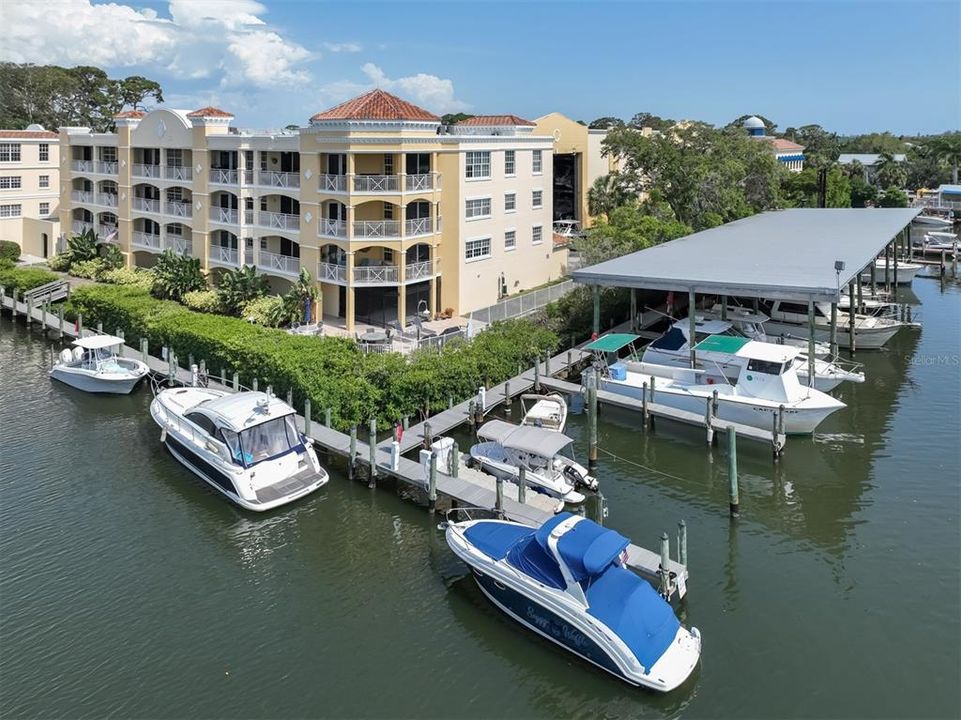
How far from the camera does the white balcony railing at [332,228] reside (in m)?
38.8

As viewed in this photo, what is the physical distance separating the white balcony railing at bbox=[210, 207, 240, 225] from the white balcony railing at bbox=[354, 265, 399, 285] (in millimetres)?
9739

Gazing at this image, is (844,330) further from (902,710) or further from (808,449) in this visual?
(902,710)

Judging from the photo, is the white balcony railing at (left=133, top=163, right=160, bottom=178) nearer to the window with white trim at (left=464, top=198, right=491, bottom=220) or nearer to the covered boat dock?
the window with white trim at (left=464, top=198, right=491, bottom=220)

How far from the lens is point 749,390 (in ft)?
98.5

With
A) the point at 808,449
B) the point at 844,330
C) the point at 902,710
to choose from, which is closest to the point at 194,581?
the point at 902,710

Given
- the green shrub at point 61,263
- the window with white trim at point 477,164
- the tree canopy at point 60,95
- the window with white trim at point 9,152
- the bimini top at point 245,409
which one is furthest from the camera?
the tree canopy at point 60,95

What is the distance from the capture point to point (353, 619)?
60.6 ft

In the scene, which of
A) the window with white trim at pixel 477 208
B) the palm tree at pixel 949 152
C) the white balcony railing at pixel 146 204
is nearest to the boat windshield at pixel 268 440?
the window with white trim at pixel 477 208

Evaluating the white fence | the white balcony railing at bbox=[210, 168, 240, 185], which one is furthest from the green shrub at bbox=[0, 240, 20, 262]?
the white fence

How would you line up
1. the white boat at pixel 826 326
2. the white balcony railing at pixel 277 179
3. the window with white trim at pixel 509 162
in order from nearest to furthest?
the white boat at pixel 826 326, the white balcony railing at pixel 277 179, the window with white trim at pixel 509 162

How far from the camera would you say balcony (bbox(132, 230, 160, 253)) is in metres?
50.4

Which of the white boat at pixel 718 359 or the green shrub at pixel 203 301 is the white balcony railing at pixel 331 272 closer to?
the green shrub at pixel 203 301

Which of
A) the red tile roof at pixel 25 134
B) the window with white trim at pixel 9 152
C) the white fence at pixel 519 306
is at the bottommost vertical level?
the white fence at pixel 519 306

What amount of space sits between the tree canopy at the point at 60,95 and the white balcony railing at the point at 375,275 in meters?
65.7
